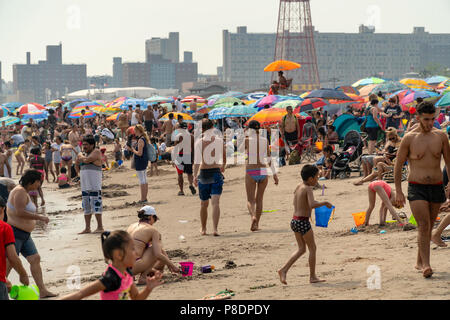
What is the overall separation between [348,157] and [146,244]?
29.4ft

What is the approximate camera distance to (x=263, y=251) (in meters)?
9.28

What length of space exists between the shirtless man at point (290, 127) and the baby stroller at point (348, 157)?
8.21 feet

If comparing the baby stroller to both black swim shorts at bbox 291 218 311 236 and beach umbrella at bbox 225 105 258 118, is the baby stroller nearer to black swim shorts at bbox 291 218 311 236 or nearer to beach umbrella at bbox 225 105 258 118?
beach umbrella at bbox 225 105 258 118

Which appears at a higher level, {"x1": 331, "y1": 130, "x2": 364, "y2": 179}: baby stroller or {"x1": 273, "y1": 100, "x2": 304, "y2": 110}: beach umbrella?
{"x1": 273, "y1": 100, "x2": 304, "y2": 110}: beach umbrella

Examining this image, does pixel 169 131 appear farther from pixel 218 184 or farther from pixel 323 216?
pixel 323 216

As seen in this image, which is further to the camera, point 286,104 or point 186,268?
point 286,104

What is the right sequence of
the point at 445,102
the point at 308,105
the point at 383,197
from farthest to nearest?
the point at 308,105 < the point at 445,102 < the point at 383,197

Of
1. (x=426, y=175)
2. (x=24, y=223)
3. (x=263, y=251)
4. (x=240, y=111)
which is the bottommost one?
(x=263, y=251)

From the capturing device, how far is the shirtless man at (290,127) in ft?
60.2

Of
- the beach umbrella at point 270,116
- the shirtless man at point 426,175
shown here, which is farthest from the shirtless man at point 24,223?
the beach umbrella at point 270,116

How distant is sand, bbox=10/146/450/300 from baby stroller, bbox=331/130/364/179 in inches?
20.2

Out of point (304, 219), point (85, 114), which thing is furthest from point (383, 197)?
point (85, 114)

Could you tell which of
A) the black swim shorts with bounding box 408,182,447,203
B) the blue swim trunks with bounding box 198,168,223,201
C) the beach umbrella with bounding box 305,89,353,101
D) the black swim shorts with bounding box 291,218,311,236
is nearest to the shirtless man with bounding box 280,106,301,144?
the beach umbrella with bounding box 305,89,353,101

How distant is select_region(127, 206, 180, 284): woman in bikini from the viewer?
289 inches
